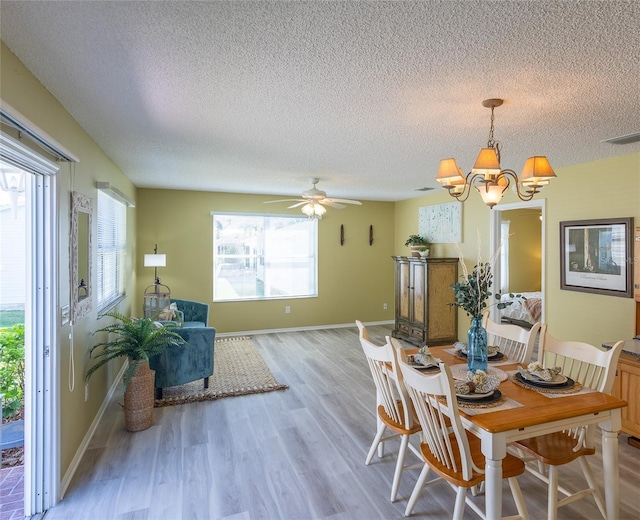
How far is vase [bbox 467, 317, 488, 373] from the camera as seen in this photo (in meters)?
2.27

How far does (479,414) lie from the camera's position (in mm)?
1764

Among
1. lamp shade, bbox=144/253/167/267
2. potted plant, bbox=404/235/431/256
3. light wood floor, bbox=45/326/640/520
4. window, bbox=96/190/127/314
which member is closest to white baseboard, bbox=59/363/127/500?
light wood floor, bbox=45/326/640/520

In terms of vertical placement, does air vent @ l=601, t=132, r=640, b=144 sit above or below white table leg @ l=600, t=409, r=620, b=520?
above

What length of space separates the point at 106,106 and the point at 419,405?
2677 mm

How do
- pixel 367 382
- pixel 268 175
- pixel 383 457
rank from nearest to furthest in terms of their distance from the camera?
1. pixel 383 457
2. pixel 367 382
3. pixel 268 175

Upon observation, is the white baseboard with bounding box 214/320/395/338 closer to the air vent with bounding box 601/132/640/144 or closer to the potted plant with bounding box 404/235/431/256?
the potted plant with bounding box 404/235/431/256

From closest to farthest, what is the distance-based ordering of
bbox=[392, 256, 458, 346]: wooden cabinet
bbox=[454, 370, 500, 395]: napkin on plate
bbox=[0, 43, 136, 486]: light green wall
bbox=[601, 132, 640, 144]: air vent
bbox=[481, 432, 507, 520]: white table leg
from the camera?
bbox=[481, 432, 507, 520]: white table leg → bbox=[0, 43, 136, 486]: light green wall → bbox=[454, 370, 500, 395]: napkin on plate → bbox=[601, 132, 640, 144]: air vent → bbox=[392, 256, 458, 346]: wooden cabinet

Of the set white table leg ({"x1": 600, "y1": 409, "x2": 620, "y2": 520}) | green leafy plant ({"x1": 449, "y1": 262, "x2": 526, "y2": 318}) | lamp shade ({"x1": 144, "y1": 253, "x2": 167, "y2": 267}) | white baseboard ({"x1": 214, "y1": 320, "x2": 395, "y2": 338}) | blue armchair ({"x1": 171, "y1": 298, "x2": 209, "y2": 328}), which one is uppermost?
lamp shade ({"x1": 144, "y1": 253, "x2": 167, "y2": 267})

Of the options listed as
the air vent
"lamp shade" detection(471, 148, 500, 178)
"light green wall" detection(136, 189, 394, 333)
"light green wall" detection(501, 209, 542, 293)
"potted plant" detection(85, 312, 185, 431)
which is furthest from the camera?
"light green wall" detection(501, 209, 542, 293)

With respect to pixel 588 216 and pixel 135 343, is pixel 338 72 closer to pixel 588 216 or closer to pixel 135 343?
pixel 135 343

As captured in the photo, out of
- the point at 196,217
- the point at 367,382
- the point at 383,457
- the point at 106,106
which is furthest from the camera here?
the point at 196,217

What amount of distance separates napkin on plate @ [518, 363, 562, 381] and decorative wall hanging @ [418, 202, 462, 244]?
349cm

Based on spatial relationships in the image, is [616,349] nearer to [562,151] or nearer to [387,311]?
[562,151]

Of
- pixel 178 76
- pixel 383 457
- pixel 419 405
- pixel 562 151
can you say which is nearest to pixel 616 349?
pixel 419 405
